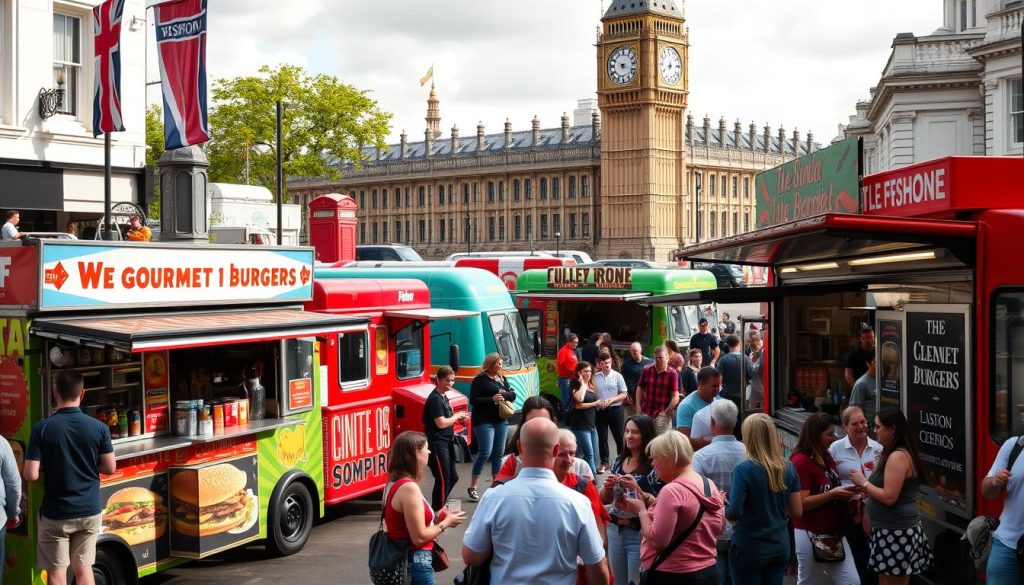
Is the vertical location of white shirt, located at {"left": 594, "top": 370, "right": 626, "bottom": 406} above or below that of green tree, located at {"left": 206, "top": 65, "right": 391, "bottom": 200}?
below

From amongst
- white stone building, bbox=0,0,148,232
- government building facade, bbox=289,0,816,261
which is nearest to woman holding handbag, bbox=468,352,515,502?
white stone building, bbox=0,0,148,232

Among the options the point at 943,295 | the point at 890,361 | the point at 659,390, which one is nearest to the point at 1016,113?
the point at 659,390

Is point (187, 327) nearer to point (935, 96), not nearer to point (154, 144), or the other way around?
point (935, 96)

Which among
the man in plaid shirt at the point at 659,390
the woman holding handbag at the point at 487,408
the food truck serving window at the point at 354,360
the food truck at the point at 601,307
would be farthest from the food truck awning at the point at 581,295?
the food truck serving window at the point at 354,360

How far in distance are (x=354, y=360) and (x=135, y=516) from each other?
3932mm

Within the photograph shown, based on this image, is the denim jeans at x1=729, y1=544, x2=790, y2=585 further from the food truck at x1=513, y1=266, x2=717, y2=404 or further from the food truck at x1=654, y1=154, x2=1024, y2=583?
the food truck at x1=513, y1=266, x2=717, y2=404

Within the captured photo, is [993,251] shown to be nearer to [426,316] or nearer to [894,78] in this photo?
[426,316]

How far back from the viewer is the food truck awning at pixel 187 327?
8.04m

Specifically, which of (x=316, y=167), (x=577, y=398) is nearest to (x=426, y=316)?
(x=577, y=398)

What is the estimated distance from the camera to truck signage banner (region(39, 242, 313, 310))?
27.5 ft

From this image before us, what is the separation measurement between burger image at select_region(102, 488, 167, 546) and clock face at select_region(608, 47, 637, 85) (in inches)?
3987

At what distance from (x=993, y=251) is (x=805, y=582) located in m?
2.46

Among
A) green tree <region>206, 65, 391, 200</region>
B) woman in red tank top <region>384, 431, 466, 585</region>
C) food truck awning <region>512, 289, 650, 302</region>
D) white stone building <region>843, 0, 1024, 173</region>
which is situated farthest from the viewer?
green tree <region>206, 65, 391, 200</region>

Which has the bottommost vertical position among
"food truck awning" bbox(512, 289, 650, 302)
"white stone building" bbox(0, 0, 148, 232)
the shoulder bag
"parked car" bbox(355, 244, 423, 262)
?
the shoulder bag
